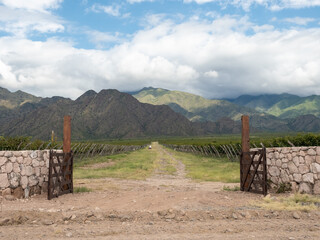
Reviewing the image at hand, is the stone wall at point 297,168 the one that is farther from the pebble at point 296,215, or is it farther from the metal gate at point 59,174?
the metal gate at point 59,174

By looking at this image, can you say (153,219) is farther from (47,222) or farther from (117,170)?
(117,170)

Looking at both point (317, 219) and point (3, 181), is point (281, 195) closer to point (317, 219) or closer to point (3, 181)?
point (317, 219)

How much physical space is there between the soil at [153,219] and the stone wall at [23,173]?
0.52 metres

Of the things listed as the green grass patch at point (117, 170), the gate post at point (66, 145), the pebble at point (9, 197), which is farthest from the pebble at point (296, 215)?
the green grass patch at point (117, 170)

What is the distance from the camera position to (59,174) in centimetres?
1388

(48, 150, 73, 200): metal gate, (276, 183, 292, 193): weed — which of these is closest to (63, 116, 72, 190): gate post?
(48, 150, 73, 200): metal gate

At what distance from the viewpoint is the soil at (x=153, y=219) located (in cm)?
796

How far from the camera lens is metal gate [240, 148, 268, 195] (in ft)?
44.5

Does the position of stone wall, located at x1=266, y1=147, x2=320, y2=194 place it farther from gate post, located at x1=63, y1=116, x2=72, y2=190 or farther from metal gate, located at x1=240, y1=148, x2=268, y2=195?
gate post, located at x1=63, y1=116, x2=72, y2=190

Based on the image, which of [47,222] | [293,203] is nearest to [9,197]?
[47,222]

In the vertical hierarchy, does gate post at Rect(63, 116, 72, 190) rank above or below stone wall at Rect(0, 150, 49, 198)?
above

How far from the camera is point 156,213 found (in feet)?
32.2

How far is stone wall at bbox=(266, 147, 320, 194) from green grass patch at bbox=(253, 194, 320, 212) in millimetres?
833

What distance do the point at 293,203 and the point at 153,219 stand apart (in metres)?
5.38
